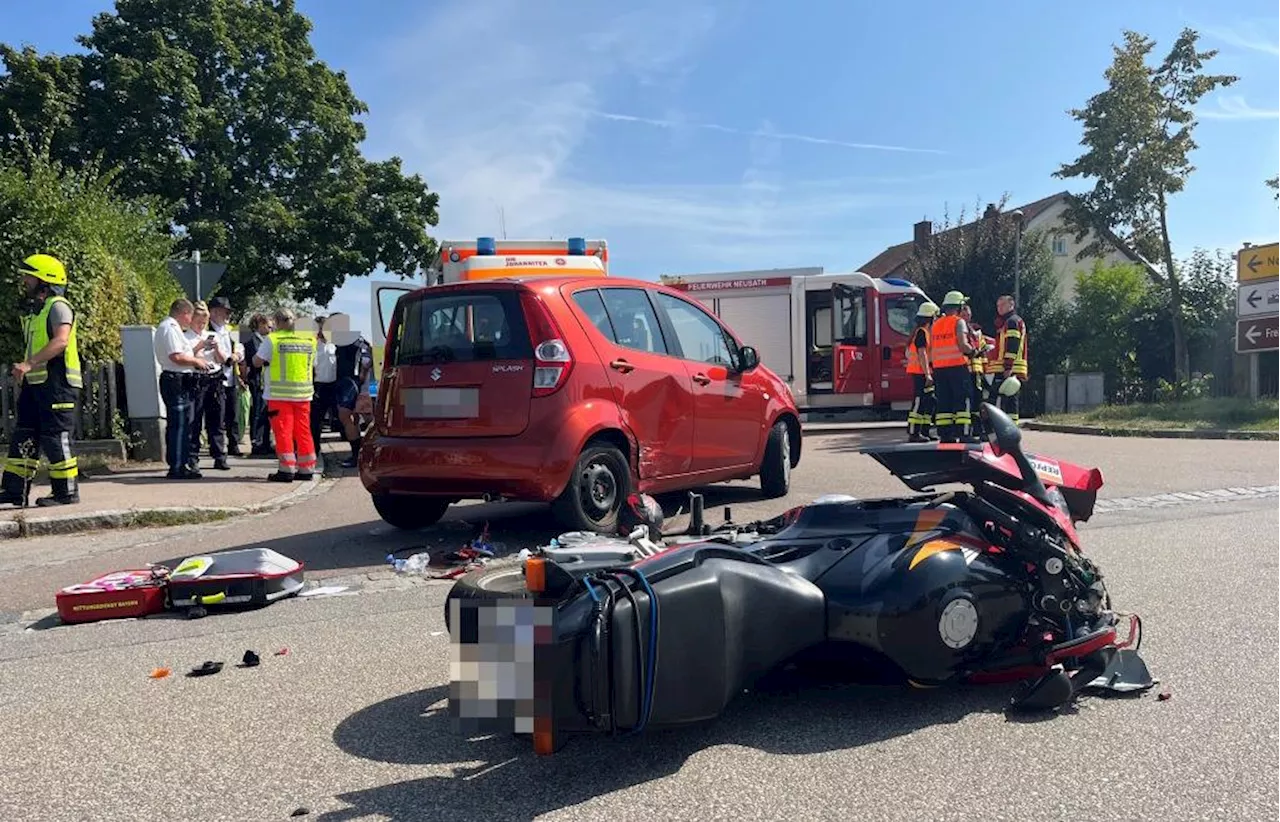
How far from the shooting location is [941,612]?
3.15m

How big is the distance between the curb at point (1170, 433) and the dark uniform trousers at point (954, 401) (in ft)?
17.4

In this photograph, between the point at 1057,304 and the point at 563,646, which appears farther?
the point at 1057,304

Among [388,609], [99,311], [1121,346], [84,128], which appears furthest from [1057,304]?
[84,128]

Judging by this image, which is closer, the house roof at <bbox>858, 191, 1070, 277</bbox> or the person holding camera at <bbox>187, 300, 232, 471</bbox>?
the person holding camera at <bbox>187, 300, 232, 471</bbox>

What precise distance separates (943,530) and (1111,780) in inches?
36.5

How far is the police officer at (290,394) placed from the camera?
32.1ft

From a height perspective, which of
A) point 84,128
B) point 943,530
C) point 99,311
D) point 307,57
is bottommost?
point 943,530

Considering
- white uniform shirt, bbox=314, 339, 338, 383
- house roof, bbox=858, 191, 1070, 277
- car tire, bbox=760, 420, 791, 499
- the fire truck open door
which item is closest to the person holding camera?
white uniform shirt, bbox=314, 339, 338, 383

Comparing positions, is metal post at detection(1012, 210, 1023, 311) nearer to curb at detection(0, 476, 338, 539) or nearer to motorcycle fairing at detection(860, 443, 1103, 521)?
curb at detection(0, 476, 338, 539)

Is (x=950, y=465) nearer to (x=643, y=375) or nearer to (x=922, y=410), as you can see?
(x=643, y=375)

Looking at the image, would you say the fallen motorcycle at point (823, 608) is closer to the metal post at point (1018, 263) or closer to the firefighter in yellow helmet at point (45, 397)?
the firefighter in yellow helmet at point (45, 397)

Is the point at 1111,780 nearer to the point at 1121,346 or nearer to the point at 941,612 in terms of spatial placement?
the point at 941,612

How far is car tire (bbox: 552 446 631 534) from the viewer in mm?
6105

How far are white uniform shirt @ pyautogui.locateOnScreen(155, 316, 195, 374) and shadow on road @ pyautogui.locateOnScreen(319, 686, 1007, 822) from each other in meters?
7.58
